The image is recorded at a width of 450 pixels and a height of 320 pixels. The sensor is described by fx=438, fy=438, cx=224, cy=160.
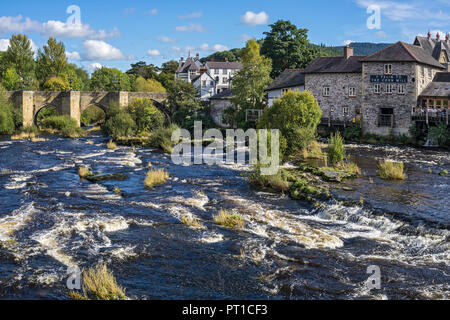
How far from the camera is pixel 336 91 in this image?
46.3m

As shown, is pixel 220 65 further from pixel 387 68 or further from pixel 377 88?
pixel 387 68

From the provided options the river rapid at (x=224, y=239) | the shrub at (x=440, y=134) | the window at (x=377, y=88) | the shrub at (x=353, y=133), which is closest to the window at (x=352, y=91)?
the window at (x=377, y=88)

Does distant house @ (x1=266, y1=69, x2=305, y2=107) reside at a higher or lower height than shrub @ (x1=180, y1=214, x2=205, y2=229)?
higher

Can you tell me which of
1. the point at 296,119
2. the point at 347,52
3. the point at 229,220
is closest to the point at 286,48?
the point at 347,52

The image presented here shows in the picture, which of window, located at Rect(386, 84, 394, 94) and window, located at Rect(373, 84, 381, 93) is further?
window, located at Rect(373, 84, 381, 93)

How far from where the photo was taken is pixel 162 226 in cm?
1695

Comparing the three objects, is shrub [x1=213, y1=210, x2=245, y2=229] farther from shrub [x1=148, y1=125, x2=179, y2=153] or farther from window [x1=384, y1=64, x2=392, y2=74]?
window [x1=384, y1=64, x2=392, y2=74]

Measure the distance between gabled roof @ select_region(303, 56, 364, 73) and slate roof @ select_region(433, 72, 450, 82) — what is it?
7.43 m

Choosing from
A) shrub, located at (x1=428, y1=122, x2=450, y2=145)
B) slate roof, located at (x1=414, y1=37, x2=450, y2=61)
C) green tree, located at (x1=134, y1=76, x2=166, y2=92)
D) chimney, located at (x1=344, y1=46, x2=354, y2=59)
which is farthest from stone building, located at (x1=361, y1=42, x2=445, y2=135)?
green tree, located at (x1=134, y1=76, x2=166, y2=92)

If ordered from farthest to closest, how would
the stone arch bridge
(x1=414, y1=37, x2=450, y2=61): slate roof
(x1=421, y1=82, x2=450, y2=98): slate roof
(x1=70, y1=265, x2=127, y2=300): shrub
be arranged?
the stone arch bridge → (x1=414, y1=37, x2=450, y2=61): slate roof → (x1=421, y1=82, x2=450, y2=98): slate roof → (x1=70, y1=265, x2=127, y2=300): shrub

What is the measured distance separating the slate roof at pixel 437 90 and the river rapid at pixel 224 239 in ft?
59.1

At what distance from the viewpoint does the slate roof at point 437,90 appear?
1585 inches

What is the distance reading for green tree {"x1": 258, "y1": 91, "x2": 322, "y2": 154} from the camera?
105 ft

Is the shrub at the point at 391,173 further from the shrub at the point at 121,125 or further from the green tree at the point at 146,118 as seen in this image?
the green tree at the point at 146,118
